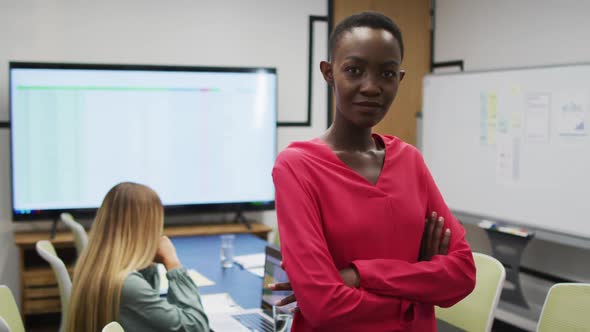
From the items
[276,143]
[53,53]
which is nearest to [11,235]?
[53,53]

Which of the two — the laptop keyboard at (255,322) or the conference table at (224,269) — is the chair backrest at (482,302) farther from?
the laptop keyboard at (255,322)

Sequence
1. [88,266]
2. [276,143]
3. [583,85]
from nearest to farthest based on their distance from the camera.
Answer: [88,266] < [583,85] < [276,143]

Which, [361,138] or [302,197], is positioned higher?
[361,138]

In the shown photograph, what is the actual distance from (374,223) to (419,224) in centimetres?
12

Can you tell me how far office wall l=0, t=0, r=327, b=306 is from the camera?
4.00m

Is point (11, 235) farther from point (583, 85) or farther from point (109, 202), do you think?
point (583, 85)

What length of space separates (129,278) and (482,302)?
1.35m

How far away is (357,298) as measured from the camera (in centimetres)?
110

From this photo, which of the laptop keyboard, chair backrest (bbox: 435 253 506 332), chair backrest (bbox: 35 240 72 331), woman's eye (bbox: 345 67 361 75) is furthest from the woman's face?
chair backrest (bbox: 35 240 72 331)

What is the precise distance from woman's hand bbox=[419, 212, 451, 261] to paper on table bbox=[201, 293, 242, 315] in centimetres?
126

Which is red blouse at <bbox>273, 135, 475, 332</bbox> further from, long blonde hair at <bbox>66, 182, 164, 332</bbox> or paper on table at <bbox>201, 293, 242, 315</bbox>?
paper on table at <bbox>201, 293, 242, 315</bbox>

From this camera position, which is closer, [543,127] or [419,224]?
[419,224]

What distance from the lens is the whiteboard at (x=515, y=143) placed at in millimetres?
3465

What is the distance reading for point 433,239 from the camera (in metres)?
1.21
